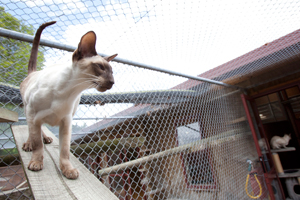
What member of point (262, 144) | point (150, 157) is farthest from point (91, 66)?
point (262, 144)

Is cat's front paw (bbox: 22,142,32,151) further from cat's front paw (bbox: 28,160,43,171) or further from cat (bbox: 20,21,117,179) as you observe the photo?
cat's front paw (bbox: 28,160,43,171)

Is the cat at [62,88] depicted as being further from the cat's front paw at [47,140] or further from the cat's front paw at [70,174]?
the cat's front paw at [47,140]

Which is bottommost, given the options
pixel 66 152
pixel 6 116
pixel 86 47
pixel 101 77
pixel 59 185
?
pixel 59 185

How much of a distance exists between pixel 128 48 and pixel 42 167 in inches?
53.2

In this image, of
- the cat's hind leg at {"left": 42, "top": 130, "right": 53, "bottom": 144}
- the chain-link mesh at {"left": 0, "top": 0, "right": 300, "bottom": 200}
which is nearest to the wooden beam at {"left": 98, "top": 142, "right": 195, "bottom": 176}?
the chain-link mesh at {"left": 0, "top": 0, "right": 300, "bottom": 200}

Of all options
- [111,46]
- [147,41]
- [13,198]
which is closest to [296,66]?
[147,41]

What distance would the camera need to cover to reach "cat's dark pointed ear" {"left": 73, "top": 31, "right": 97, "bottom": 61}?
90 cm

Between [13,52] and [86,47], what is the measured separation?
0.77 metres

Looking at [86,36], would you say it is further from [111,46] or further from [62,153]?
[111,46]

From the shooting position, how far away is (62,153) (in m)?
0.88

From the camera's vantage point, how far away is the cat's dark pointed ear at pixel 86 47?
0.90m

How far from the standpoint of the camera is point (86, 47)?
3.03ft

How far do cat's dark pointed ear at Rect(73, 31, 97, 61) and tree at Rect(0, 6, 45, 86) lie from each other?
652mm

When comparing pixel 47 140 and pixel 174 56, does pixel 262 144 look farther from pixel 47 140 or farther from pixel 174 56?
pixel 47 140
